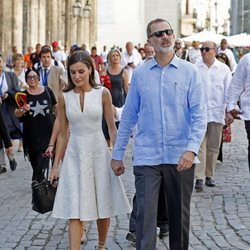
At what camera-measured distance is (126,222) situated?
8.84 metres

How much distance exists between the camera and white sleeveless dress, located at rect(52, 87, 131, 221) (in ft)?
22.9

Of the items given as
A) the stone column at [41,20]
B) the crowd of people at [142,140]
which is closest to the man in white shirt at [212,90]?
the crowd of people at [142,140]

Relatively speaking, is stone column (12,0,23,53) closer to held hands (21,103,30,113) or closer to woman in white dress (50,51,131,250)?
held hands (21,103,30,113)

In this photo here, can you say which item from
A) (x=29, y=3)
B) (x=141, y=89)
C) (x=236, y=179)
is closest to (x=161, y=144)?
(x=141, y=89)

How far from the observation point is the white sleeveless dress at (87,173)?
6.98 m

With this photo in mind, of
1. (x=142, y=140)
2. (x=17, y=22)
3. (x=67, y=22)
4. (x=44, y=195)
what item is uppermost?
(x=67, y=22)

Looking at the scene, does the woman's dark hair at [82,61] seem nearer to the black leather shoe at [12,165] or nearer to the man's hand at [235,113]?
the man's hand at [235,113]

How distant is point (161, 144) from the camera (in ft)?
20.4

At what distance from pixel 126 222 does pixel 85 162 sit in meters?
1.96

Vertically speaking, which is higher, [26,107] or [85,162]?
[26,107]

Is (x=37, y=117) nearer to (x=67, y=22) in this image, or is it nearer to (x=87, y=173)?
(x=87, y=173)

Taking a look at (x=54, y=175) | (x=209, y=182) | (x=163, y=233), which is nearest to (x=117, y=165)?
(x=54, y=175)

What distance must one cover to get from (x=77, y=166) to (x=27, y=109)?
342cm

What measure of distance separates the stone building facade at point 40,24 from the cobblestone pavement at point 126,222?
16.6 meters
